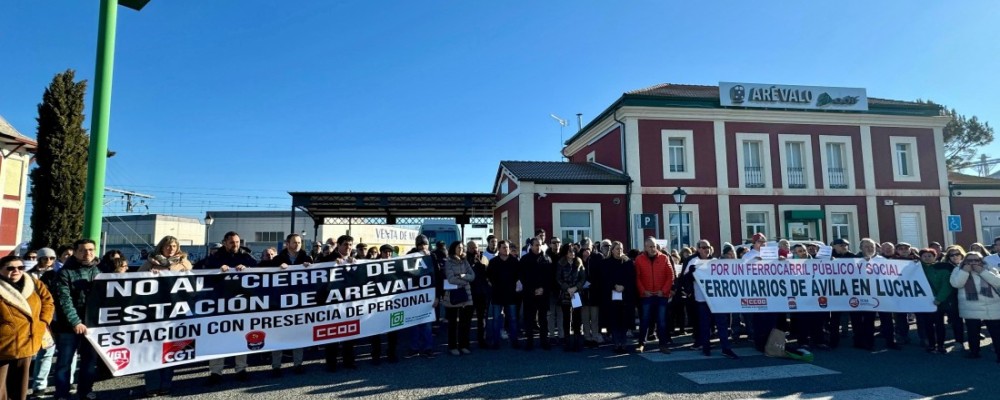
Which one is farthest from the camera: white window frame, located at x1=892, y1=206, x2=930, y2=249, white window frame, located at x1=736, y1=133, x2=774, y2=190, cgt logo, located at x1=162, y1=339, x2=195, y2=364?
white window frame, located at x1=892, y1=206, x2=930, y2=249

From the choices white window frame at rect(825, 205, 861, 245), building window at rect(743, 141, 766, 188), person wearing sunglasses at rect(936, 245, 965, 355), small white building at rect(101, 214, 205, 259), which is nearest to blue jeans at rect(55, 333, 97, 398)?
person wearing sunglasses at rect(936, 245, 965, 355)

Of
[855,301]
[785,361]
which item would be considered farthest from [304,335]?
[855,301]

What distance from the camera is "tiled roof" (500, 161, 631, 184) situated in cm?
1919

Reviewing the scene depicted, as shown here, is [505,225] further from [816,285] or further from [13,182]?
[13,182]

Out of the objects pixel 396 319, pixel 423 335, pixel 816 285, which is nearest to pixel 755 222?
pixel 816 285

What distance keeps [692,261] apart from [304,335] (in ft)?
19.2

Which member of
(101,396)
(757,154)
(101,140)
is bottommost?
(101,396)

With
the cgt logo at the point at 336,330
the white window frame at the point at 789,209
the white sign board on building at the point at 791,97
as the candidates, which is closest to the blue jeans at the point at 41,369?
the cgt logo at the point at 336,330

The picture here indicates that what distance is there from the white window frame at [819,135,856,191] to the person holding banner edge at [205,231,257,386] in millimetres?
21845

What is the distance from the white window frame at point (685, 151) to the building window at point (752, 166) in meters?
2.36

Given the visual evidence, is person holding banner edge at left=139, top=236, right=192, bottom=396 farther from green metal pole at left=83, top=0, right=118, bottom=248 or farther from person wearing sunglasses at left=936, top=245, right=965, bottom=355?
person wearing sunglasses at left=936, top=245, right=965, bottom=355

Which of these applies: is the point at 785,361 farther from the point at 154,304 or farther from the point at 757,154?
the point at 757,154

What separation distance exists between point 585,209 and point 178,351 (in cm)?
1538

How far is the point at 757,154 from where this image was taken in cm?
2084
